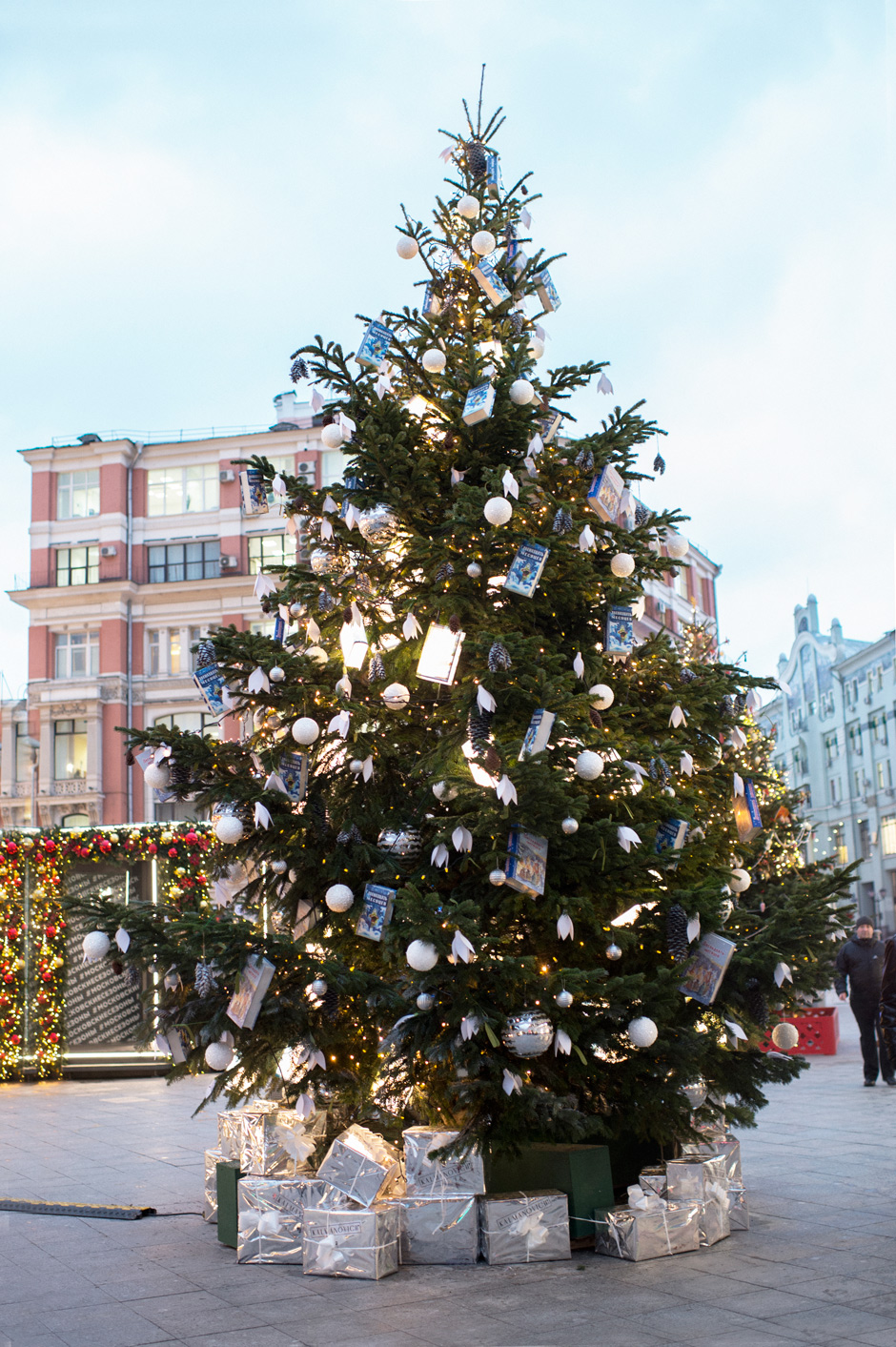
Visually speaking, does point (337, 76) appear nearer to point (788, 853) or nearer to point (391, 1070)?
point (391, 1070)

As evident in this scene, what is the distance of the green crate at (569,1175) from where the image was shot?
226 inches

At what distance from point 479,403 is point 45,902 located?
11242 mm

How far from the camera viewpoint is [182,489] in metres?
42.7

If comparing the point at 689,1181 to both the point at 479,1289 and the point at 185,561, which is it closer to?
the point at 479,1289

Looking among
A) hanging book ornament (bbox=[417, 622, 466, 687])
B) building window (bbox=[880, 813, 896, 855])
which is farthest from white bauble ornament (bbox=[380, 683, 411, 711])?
building window (bbox=[880, 813, 896, 855])

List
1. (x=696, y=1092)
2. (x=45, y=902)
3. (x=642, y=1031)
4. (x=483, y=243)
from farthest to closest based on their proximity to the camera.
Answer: (x=45, y=902) < (x=483, y=243) < (x=696, y=1092) < (x=642, y=1031)

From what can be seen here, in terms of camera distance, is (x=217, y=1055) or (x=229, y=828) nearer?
(x=217, y=1055)

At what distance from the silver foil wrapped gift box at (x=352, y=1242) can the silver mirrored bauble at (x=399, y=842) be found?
1673mm

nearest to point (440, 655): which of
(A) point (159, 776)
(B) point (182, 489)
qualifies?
(A) point (159, 776)

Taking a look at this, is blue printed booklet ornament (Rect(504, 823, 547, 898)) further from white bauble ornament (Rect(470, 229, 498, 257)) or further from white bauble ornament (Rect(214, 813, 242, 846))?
white bauble ornament (Rect(470, 229, 498, 257))

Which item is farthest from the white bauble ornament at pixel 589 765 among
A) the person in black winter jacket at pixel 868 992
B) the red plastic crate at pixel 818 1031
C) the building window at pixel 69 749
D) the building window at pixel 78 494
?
the building window at pixel 78 494

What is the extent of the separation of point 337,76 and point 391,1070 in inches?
185

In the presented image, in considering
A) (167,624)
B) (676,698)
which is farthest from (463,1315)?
(167,624)

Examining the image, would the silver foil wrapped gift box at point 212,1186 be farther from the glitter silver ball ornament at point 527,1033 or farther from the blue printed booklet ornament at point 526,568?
the blue printed booklet ornament at point 526,568
